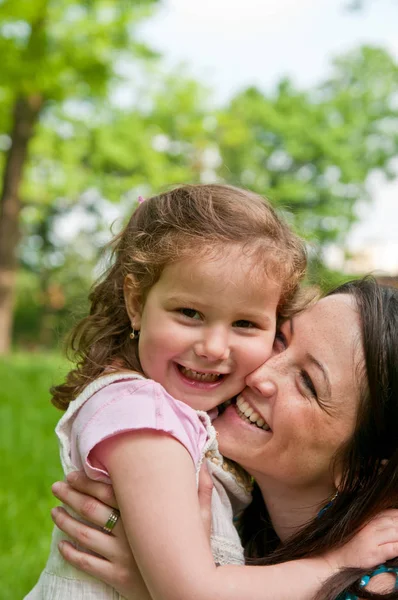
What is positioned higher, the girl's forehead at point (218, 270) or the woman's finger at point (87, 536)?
the girl's forehead at point (218, 270)

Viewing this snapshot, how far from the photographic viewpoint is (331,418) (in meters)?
2.14

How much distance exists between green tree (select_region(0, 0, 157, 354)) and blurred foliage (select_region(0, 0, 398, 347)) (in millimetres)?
27

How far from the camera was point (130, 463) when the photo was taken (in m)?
1.80

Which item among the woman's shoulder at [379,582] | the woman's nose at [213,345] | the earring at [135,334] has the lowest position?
the woman's shoulder at [379,582]

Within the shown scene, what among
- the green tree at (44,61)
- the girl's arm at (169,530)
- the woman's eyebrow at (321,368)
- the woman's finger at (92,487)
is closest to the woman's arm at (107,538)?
the woman's finger at (92,487)

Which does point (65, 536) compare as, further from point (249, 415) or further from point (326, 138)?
point (326, 138)

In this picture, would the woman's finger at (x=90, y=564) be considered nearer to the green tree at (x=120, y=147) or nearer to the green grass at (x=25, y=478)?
the green grass at (x=25, y=478)

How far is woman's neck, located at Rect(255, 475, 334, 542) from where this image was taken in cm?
231

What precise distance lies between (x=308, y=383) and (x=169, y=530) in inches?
26.4

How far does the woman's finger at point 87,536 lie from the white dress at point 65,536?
8 centimetres

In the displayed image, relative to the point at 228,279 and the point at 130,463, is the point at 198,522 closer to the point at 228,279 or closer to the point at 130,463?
the point at 130,463

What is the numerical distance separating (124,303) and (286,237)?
561 mm

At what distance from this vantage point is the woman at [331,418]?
2092 mm

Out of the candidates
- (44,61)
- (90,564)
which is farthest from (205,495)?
(44,61)
